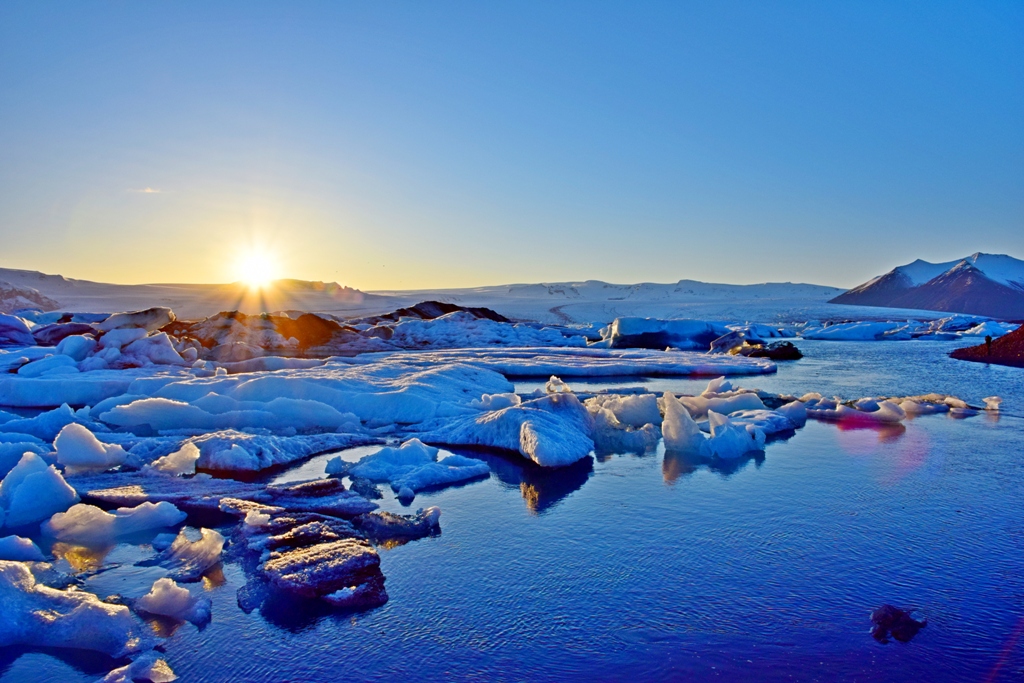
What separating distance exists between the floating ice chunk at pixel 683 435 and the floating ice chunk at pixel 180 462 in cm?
425

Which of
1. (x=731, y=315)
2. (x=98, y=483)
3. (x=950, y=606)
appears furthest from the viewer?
(x=731, y=315)

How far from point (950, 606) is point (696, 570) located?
44.1 inches

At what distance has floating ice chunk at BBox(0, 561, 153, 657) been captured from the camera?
9.34 ft

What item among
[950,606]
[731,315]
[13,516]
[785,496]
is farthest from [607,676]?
[731,315]

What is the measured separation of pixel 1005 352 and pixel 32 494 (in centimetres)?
1758

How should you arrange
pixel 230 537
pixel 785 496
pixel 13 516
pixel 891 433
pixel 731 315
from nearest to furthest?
pixel 230 537
pixel 13 516
pixel 785 496
pixel 891 433
pixel 731 315

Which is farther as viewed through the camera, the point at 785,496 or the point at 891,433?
the point at 891,433

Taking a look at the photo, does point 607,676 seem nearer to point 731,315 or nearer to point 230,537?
point 230,537

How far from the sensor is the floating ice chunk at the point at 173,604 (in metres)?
3.05

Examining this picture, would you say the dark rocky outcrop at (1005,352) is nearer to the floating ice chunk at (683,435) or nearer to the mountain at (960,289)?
the floating ice chunk at (683,435)

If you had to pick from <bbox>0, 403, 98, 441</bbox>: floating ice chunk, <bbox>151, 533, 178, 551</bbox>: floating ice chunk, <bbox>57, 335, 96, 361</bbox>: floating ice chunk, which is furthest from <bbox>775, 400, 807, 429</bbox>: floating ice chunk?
<bbox>57, 335, 96, 361</bbox>: floating ice chunk

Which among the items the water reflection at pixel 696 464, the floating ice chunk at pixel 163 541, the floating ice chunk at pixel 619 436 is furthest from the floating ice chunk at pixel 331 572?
the floating ice chunk at pixel 619 436

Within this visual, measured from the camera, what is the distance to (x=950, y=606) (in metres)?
3.09

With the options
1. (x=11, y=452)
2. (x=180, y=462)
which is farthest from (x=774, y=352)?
(x=11, y=452)
